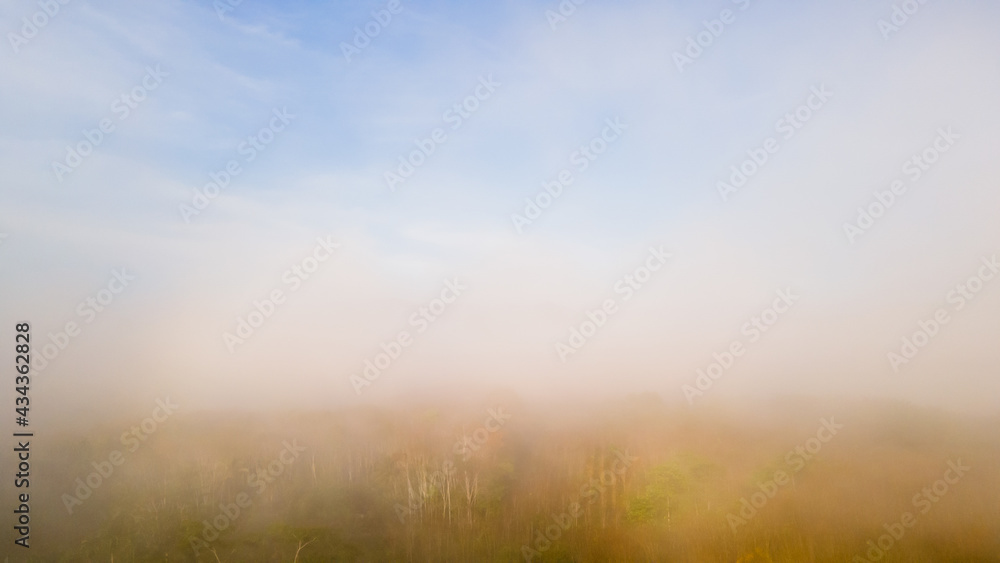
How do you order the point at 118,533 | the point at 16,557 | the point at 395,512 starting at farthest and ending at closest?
1. the point at 395,512
2. the point at 118,533
3. the point at 16,557

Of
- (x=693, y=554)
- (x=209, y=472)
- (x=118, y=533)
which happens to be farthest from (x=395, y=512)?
(x=693, y=554)

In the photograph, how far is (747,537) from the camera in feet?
202

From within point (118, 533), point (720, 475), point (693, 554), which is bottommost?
point (693, 554)

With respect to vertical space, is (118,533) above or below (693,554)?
above

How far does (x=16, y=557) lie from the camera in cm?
5409

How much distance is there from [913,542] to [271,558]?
192ft

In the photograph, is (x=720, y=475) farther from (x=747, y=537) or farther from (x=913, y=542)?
(x=913, y=542)

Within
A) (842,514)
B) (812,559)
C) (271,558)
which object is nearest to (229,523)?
(271,558)

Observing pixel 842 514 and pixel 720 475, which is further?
pixel 720 475

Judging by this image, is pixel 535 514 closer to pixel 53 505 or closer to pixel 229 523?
pixel 229 523

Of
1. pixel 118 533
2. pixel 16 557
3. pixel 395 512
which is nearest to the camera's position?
pixel 16 557

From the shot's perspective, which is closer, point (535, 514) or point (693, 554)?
point (693, 554)

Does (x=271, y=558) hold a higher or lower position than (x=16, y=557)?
lower

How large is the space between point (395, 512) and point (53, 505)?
34223 millimetres
